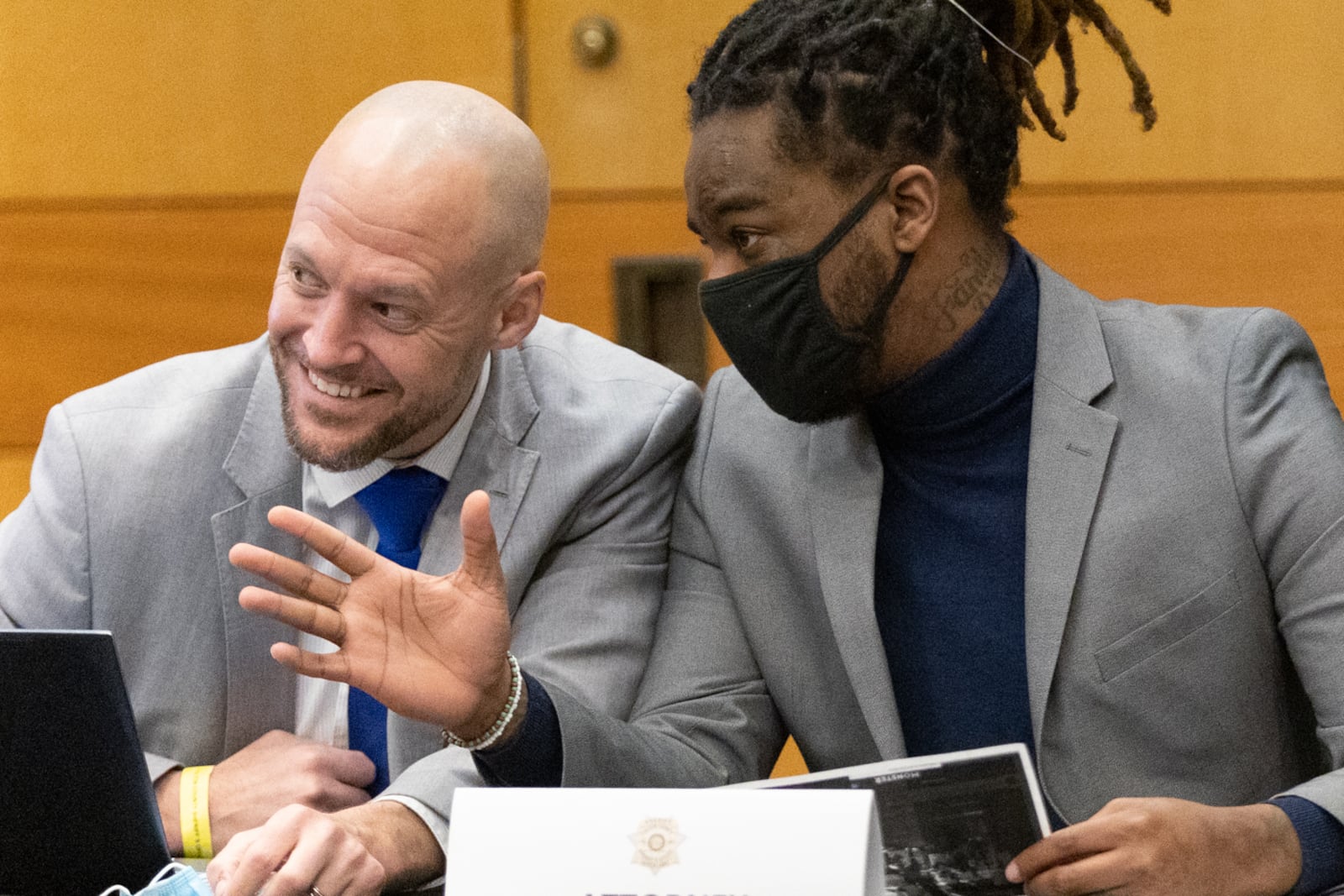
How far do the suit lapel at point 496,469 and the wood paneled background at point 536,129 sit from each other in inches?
38.3

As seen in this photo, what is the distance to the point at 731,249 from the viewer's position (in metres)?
1.58

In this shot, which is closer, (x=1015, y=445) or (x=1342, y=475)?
(x=1342, y=475)

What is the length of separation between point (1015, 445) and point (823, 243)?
298mm

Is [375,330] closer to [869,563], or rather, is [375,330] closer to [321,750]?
[321,750]

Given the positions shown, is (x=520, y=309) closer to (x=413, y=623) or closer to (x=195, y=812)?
(x=413, y=623)

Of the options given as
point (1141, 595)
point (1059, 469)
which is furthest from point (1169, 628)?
point (1059, 469)

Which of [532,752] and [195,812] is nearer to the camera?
[532,752]

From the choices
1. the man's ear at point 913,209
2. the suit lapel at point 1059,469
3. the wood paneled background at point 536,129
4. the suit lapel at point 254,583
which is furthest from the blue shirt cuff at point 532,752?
the wood paneled background at point 536,129

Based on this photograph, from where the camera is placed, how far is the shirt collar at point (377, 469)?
1.60 meters

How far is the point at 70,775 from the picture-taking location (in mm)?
1147

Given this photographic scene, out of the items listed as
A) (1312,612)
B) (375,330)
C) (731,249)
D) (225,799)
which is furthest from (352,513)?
(1312,612)

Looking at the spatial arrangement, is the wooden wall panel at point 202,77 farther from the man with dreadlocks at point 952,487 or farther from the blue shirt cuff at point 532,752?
the blue shirt cuff at point 532,752

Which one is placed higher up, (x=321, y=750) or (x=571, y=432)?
(x=571, y=432)

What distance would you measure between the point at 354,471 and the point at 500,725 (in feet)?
1.33
